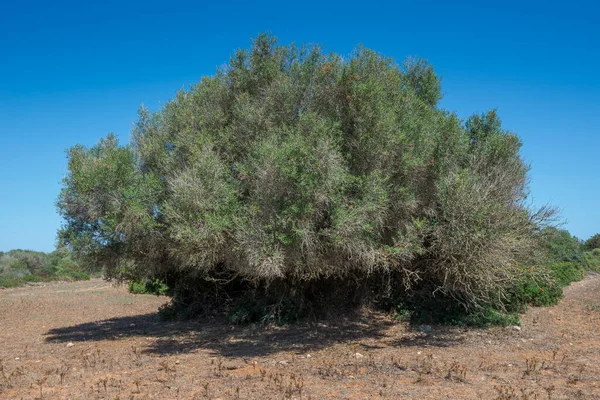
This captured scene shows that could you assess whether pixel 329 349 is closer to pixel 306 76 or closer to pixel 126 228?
pixel 126 228

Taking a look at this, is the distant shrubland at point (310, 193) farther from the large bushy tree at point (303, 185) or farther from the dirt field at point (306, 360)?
the dirt field at point (306, 360)

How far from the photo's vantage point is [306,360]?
31.7 ft

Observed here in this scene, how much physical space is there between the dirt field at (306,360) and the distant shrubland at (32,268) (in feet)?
85.8

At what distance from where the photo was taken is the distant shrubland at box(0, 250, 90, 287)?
39.0 m

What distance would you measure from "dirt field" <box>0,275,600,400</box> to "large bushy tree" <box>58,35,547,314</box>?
1554mm

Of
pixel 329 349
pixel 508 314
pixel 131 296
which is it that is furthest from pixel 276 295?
pixel 131 296

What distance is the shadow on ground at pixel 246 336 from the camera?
36.5ft

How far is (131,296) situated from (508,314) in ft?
64.8

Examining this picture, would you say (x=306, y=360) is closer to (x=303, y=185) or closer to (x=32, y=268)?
(x=303, y=185)

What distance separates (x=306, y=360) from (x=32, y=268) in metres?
47.4

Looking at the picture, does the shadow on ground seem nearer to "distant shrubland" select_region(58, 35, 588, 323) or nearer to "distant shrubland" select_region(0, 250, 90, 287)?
"distant shrubland" select_region(58, 35, 588, 323)

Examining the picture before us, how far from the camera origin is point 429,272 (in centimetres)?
1245

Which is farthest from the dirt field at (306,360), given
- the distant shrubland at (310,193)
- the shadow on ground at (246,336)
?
the distant shrubland at (310,193)

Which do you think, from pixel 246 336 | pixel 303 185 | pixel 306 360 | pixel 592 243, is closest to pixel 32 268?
pixel 246 336
